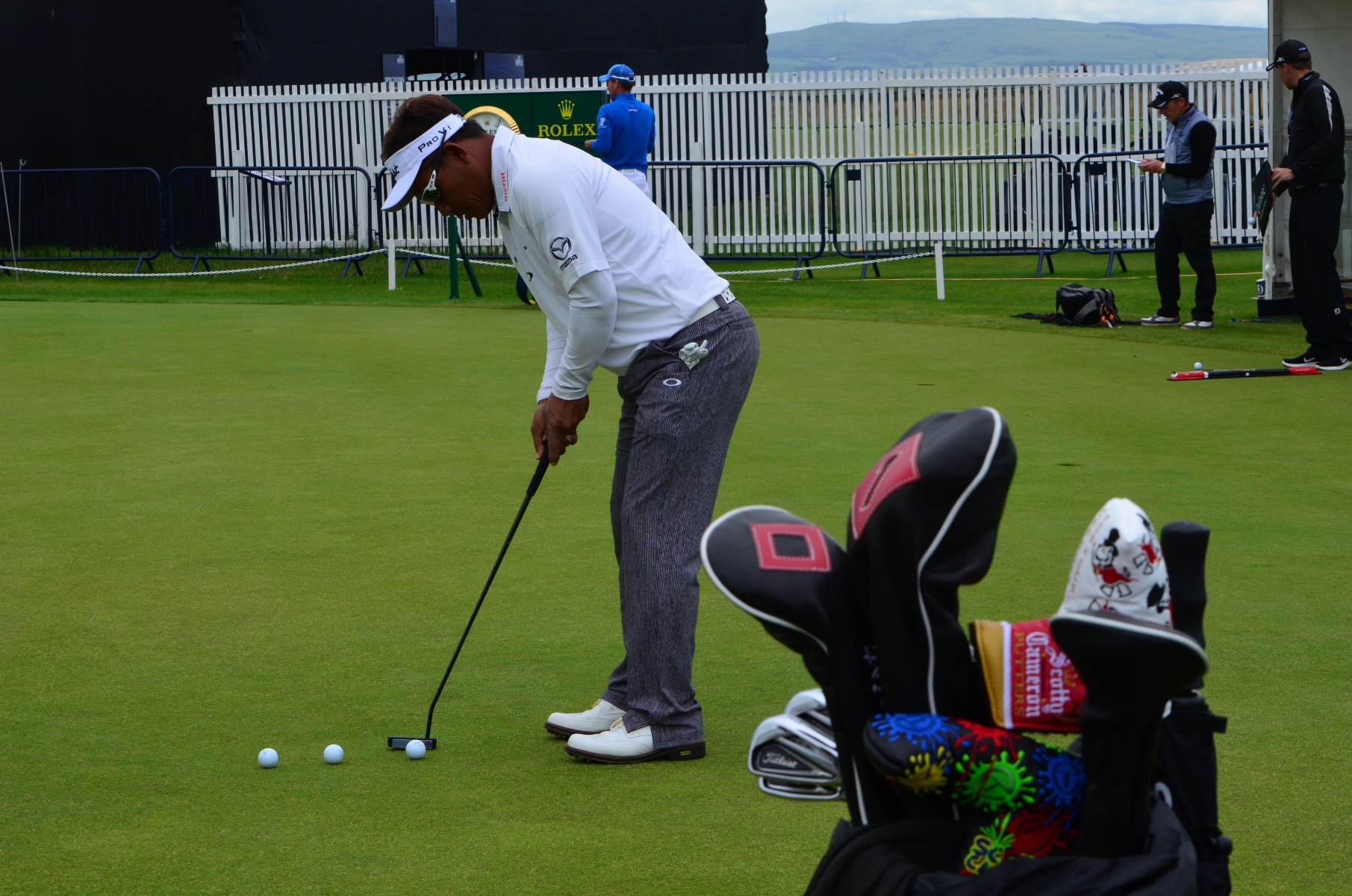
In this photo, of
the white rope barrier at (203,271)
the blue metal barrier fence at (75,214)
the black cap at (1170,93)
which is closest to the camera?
the black cap at (1170,93)

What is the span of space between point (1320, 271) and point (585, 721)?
798 cm

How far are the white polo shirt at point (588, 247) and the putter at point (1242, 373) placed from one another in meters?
6.81

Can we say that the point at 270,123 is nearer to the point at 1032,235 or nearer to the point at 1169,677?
the point at 1032,235

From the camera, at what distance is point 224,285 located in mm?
18406

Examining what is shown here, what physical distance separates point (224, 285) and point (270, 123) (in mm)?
3858

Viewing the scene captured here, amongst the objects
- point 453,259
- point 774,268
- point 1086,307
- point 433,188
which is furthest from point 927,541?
point 774,268

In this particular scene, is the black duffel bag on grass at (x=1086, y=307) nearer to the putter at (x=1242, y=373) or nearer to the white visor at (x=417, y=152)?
the putter at (x=1242, y=373)

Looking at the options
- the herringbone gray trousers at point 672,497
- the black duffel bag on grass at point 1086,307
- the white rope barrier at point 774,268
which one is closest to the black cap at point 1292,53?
the black duffel bag on grass at point 1086,307

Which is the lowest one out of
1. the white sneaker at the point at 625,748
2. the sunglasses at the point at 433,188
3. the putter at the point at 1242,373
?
the white sneaker at the point at 625,748

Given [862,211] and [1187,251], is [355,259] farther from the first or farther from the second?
[1187,251]

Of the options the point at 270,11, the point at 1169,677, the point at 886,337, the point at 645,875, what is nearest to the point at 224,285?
the point at 270,11

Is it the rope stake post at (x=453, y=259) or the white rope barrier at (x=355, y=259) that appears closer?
the rope stake post at (x=453, y=259)

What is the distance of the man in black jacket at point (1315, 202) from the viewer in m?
10.4

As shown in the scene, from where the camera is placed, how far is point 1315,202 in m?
10.6
